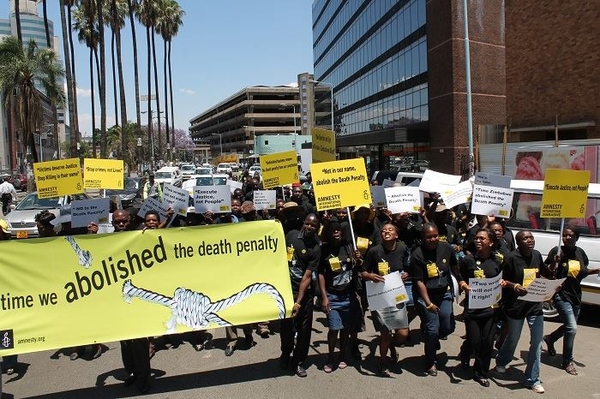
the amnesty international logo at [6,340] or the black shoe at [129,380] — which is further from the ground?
the amnesty international logo at [6,340]

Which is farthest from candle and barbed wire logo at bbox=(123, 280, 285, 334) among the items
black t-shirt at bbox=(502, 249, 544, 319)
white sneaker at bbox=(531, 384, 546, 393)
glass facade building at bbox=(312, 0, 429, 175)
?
glass facade building at bbox=(312, 0, 429, 175)

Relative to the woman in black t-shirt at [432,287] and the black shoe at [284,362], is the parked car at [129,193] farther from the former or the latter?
the woman in black t-shirt at [432,287]

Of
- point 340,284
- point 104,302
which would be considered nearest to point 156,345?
point 104,302

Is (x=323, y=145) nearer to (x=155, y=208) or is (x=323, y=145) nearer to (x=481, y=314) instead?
(x=155, y=208)

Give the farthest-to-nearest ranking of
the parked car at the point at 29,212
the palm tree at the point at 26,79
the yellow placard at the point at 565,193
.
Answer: the palm tree at the point at 26,79 → the parked car at the point at 29,212 → the yellow placard at the point at 565,193

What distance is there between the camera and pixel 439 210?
7.44 meters

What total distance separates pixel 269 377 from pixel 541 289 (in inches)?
113

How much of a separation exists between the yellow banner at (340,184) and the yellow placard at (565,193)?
206cm

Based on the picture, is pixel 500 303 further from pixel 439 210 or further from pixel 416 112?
pixel 416 112

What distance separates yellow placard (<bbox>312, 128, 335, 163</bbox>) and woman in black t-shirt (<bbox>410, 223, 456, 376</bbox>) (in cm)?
438

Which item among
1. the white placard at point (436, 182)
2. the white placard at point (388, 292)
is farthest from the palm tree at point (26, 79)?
the white placard at point (388, 292)

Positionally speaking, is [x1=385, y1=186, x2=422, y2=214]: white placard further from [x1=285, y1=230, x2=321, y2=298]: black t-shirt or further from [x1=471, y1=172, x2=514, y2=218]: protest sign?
[x1=285, y1=230, x2=321, y2=298]: black t-shirt

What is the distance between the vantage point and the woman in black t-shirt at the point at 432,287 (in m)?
5.32

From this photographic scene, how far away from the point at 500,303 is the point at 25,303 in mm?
4674
